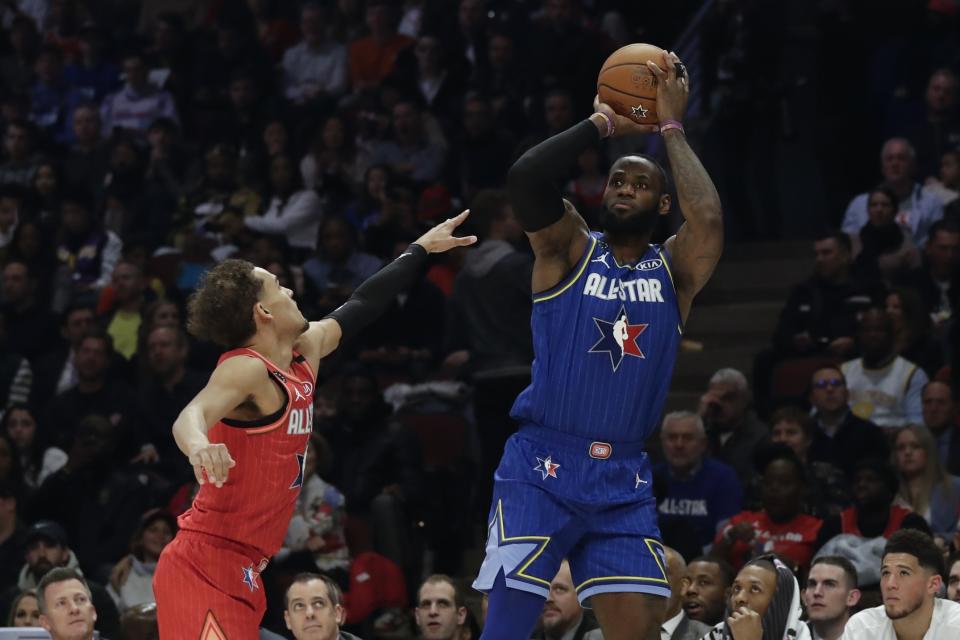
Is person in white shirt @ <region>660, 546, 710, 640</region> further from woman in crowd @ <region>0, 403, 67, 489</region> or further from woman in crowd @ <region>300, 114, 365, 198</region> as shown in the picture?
woman in crowd @ <region>300, 114, 365, 198</region>

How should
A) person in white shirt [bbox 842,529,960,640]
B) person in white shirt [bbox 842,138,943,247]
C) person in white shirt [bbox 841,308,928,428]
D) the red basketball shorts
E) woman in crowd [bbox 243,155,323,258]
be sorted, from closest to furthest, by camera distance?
1. the red basketball shorts
2. person in white shirt [bbox 842,529,960,640]
3. person in white shirt [bbox 841,308,928,428]
4. person in white shirt [bbox 842,138,943,247]
5. woman in crowd [bbox 243,155,323,258]

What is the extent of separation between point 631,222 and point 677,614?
121 inches

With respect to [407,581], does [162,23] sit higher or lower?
higher

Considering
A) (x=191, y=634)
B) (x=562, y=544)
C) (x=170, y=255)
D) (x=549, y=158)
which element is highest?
(x=170, y=255)

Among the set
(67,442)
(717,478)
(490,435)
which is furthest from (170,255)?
(717,478)

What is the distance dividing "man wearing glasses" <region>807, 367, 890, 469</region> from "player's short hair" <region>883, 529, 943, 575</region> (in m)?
2.39

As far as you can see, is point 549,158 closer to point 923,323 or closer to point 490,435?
point 490,435

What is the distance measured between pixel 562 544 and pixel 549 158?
1.47 meters

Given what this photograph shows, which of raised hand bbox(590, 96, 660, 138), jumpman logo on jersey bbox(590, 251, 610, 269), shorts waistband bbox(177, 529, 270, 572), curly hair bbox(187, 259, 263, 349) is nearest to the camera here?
shorts waistband bbox(177, 529, 270, 572)

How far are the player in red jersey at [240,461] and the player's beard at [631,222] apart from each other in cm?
128

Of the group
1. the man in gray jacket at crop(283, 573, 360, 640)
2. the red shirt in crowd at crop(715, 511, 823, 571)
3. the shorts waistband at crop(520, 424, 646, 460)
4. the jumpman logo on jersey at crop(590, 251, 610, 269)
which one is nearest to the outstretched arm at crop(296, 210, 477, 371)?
the jumpman logo on jersey at crop(590, 251, 610, 269)

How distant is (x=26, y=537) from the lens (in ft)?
36.2

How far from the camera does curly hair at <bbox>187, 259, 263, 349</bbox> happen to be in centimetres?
639

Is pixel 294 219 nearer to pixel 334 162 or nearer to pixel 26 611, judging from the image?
pixel 334 162
